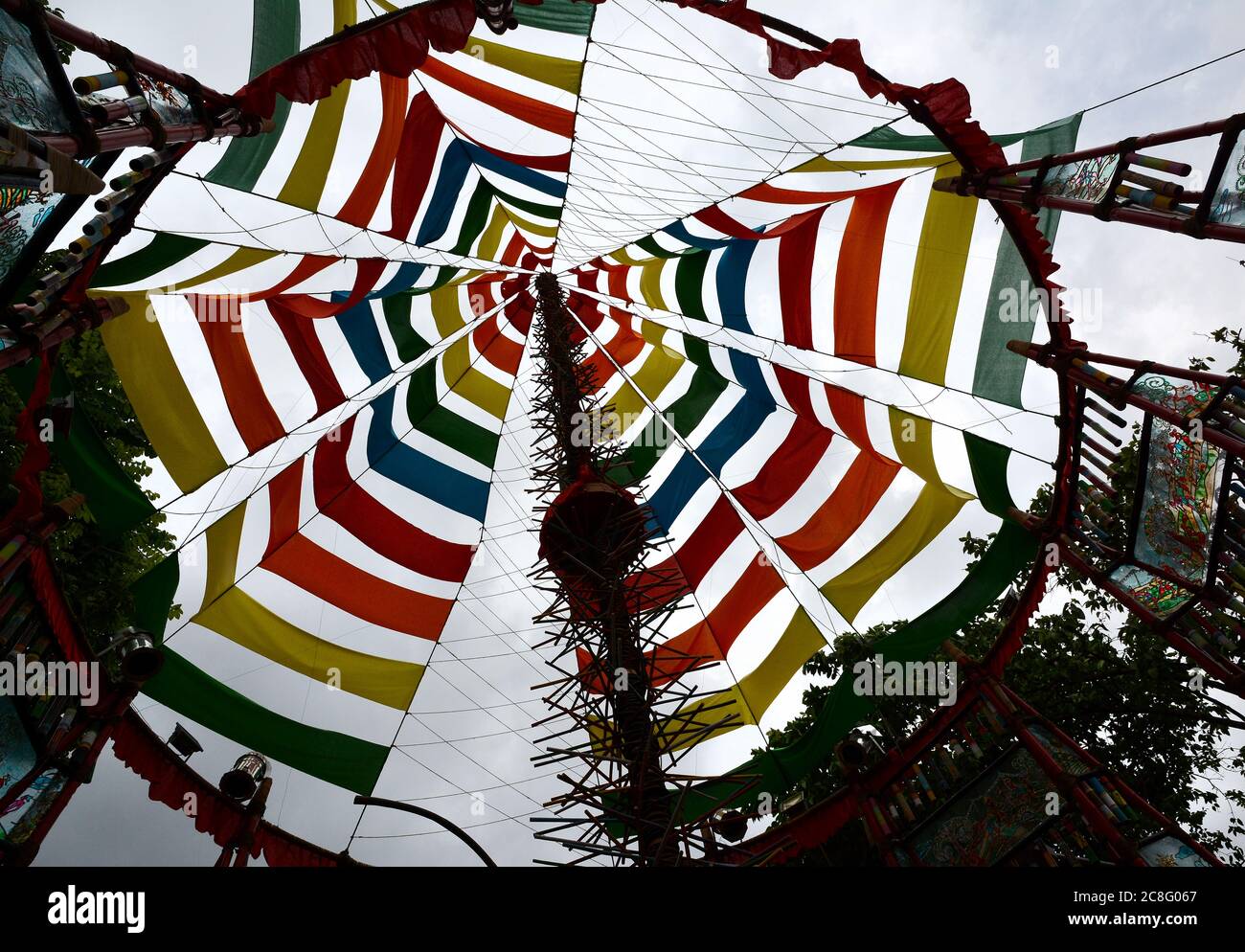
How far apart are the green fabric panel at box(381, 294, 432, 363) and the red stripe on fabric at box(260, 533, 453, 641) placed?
2.58 m

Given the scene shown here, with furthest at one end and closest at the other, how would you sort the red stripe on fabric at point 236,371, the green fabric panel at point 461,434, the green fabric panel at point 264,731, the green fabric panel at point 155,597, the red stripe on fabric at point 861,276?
the green fabric panel at point 461,434
the red stripe on fabric at point 861,276
the red stripe on fabric at point 236,371
the green fabric panel at point 264,731
the green fabric panel at point 155,597

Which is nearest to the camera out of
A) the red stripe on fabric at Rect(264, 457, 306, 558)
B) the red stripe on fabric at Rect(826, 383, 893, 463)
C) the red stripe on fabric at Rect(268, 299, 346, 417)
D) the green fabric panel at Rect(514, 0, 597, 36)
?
the green fabric panel at Rect(514, 0, 597, 36)

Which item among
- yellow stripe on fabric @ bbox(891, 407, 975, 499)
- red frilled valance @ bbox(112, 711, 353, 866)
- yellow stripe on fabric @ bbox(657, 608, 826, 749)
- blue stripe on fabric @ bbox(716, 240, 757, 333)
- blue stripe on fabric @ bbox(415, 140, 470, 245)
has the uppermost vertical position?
blue stripe on fabric @ bbox(415, 140, 470, 245)

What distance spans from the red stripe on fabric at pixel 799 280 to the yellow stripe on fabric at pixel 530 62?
282 centimetres

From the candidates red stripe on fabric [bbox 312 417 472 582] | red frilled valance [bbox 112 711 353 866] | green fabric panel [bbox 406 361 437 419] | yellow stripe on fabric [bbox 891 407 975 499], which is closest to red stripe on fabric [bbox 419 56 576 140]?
green fabric panel [bbox 406 361 437 419]

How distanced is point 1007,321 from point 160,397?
8.21m

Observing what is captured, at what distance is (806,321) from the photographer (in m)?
8.50

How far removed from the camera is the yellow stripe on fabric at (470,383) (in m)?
10.4

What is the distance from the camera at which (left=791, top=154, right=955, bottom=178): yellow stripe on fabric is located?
7.04 m

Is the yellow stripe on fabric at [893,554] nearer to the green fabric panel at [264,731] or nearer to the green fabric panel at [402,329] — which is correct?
the green fabric panel at [264,731]

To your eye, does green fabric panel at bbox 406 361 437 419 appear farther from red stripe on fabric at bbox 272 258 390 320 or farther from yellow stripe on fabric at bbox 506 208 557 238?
yellow stripe on fabric at bbox 506 208 557 238

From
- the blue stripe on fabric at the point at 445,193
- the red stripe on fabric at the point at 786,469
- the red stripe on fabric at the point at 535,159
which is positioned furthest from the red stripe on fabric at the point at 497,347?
the red stripe on fabric at the point at 786,469

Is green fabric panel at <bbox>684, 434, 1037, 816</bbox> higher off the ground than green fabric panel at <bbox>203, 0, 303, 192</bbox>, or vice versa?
green fabric panel at <bbox>203, 0, 303, 192</bbox>
